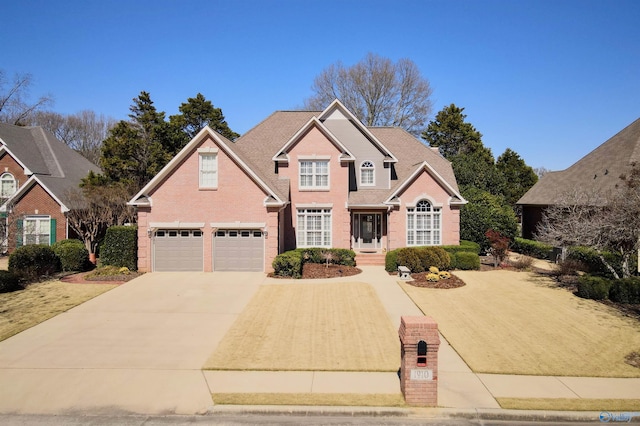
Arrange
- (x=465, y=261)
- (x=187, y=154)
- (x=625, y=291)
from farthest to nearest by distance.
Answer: (x=465, y=261)
(x=187, y=154)
(x=625, y=291)

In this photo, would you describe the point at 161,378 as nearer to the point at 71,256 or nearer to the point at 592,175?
the point at 71,256

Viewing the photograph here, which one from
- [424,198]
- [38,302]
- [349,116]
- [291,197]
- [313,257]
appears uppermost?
[349,116]

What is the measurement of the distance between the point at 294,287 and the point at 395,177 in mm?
12488

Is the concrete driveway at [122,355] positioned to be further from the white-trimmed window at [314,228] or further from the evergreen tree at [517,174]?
the evergreen tree at [517,174]

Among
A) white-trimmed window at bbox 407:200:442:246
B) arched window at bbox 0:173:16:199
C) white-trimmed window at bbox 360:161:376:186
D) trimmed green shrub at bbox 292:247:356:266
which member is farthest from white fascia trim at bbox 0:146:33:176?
white-trimmed window at bbox 407:200:442:246

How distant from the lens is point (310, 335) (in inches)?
494

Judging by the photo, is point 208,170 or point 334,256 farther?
point 334,256

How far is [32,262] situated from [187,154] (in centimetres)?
934

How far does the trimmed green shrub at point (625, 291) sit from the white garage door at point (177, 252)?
18.6 meters

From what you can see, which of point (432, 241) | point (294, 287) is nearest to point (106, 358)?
point (294, 287)

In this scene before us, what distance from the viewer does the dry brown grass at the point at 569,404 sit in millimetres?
8188

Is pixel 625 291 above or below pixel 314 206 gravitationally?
below

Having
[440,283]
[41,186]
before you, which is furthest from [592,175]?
[41,186]

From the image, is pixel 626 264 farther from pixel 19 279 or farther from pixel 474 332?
pixel 19 279
